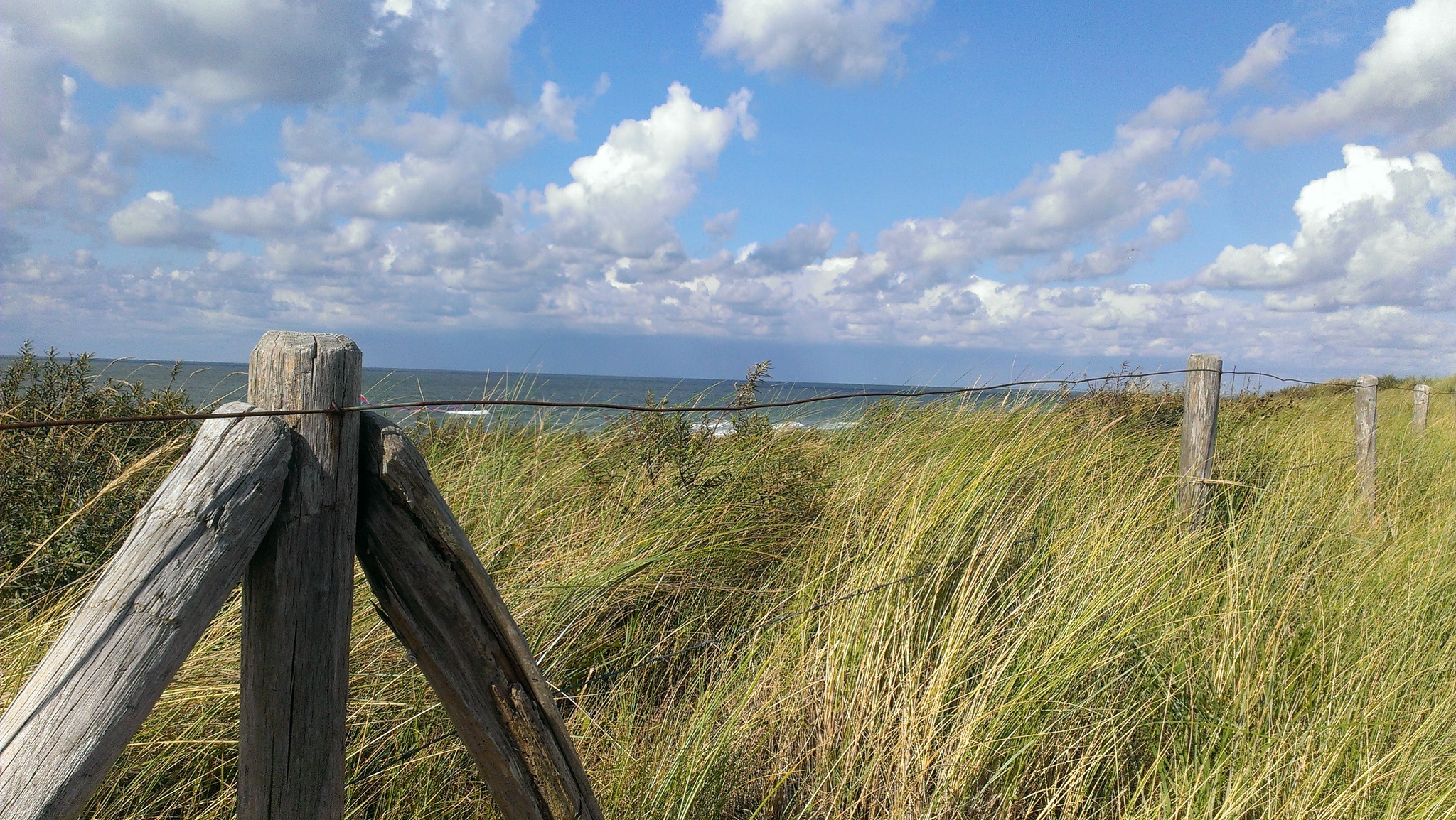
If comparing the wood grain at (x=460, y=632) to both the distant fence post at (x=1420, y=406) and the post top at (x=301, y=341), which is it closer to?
the post top at (x=301, y=341)

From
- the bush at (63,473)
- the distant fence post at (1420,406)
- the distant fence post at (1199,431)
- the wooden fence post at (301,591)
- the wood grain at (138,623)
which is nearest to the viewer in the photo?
the wood grain at (138,623)

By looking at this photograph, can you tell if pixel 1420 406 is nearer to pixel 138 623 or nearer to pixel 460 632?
pixel 460 632

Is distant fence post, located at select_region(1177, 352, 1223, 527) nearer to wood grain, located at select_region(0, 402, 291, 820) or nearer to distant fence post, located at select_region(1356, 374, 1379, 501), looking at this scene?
distant fence post, located at select_region(1356, 374, 1379, 501)

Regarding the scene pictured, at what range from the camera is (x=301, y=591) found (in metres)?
1.24

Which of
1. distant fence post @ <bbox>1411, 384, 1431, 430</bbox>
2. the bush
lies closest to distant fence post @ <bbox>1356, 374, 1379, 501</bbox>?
distant fence post @ <bbox>1411, 384, 1431, 430</bbox>

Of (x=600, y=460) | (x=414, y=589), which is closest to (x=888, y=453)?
(x=600, y=460)

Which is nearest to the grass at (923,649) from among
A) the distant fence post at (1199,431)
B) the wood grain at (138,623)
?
the distant fence post at (1199,431)

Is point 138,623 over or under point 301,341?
under

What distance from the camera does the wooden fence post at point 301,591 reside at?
4.02ft

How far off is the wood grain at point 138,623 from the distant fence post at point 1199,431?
3.98 m

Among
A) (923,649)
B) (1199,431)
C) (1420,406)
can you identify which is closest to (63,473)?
(923,649)

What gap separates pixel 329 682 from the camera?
128 centimetres

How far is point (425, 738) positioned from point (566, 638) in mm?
675

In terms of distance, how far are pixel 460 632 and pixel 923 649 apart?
1.61 m
